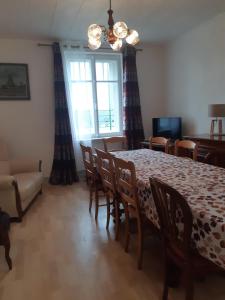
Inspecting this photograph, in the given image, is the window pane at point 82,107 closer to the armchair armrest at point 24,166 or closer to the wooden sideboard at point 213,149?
the armchair armrest at point 24,166

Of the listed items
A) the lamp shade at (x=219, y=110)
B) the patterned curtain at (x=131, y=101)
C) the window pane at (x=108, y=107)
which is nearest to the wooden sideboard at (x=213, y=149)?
the lamp shade at (x=219, y=110)

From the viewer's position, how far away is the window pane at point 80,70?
4.70 meters

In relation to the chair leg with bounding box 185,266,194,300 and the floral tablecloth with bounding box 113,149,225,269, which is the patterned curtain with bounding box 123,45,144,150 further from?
the chair leg with bounding box 185,266,194,300

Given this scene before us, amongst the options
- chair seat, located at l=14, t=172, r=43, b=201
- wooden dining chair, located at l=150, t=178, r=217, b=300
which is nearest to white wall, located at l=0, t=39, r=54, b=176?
chair seat, located at l=14, t=172, r=43, b=201

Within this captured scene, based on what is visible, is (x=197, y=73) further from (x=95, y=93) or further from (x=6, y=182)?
(x=6, y=182)

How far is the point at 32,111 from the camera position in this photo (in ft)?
Result: 15.3

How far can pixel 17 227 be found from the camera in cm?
298

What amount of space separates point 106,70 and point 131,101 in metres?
0.82

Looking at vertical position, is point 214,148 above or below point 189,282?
above

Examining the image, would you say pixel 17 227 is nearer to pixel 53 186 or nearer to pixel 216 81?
pixel 53 186

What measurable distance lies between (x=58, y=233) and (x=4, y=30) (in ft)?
11.0

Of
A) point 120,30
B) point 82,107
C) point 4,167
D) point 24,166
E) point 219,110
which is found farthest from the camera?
point 82,107

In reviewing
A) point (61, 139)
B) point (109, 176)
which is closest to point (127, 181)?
point (109, 176)

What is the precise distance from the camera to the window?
472 centimetres
